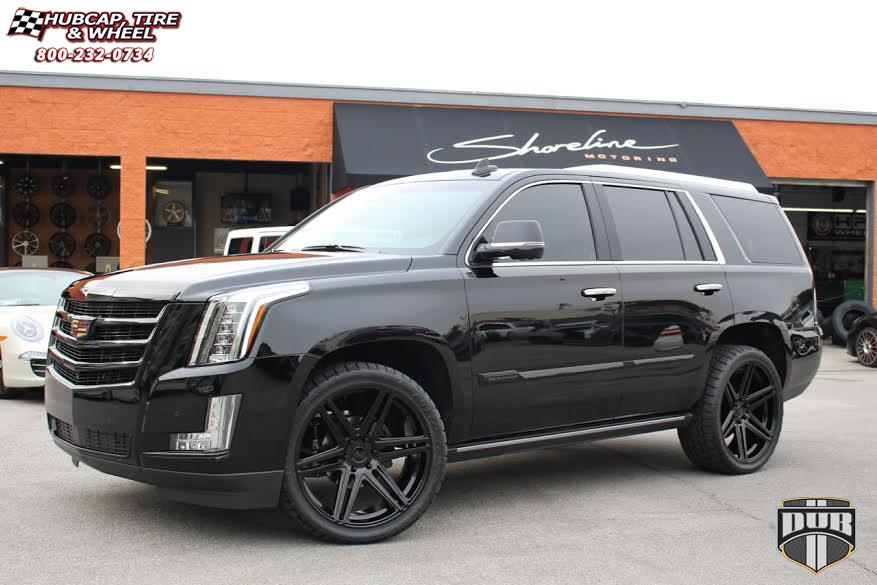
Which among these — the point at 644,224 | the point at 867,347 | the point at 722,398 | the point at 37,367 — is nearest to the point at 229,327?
the point at 644,224

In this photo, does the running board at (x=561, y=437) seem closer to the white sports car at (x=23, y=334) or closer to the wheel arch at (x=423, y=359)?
the wheel arch at (x=423, y=359)

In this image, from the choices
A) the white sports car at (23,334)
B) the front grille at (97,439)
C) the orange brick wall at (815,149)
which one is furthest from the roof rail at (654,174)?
the orange brick wall at (815,149)

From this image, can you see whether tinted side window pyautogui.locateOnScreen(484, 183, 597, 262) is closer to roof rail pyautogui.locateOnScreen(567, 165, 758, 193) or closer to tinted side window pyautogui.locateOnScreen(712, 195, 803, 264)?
roof rail pyautogui.locateOnScreen(567, 165, 758, 193)

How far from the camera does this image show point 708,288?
657cm

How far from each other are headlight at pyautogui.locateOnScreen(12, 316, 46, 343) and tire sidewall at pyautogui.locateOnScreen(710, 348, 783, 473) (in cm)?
741

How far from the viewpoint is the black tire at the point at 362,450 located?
186 inches

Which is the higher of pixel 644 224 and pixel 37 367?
pixel 644 224

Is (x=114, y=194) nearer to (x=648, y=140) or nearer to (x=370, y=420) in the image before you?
(x=648, y=140)

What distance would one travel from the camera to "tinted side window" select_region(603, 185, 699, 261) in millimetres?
6285

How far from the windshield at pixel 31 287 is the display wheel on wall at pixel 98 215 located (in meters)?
15.8

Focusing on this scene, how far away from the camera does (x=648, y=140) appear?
20625 mm

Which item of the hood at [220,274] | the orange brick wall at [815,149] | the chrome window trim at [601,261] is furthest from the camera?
the orange brick wall at [815,149]

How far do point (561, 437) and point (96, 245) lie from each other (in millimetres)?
23628

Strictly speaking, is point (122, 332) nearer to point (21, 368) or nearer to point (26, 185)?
point (21, 368)
